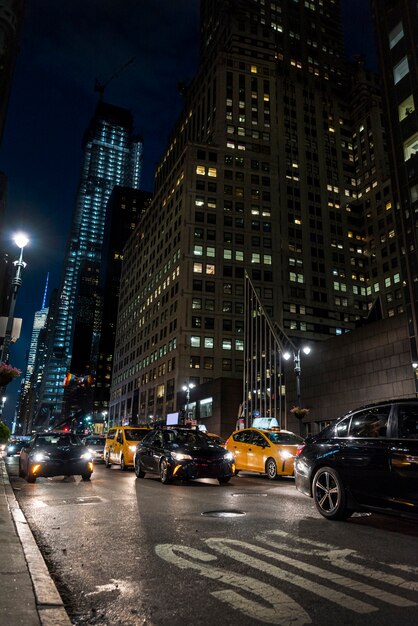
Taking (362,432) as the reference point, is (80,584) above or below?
below

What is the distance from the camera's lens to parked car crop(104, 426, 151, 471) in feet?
61.5

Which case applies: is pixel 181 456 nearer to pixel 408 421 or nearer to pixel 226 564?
pixel 408 421

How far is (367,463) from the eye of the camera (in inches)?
254

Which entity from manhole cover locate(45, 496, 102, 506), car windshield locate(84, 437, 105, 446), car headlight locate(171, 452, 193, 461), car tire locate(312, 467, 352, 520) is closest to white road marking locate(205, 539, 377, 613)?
car tire locate(312, 467, 352, 520)

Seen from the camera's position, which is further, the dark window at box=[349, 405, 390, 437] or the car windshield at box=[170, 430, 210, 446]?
the car windshield at box=[170, 430, 210, 446]

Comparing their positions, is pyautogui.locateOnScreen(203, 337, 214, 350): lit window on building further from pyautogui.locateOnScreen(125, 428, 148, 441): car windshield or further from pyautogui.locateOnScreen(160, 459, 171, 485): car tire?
pyautogui.locateOnScreen(160, 459, 171, 485): car tire

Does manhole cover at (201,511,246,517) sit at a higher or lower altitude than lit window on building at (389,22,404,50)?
lower

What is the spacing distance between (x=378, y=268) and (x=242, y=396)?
4721cm

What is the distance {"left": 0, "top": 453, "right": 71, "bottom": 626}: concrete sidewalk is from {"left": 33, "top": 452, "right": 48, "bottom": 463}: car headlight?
8022mm

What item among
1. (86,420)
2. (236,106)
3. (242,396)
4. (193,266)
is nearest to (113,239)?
(86,420)

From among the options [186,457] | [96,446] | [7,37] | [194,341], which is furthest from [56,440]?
[194,341]

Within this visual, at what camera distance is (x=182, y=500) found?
941 centimetres

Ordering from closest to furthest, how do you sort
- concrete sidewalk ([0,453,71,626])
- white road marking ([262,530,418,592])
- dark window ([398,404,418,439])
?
1. concrete sidewalk ([0,453,71,626])
2. white road marking ([262,530,418,592])
3. dark window ([398,404,418,439])

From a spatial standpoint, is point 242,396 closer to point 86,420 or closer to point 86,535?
point 86,535
